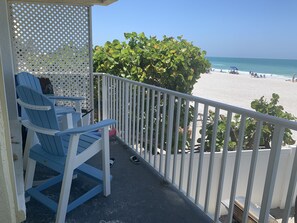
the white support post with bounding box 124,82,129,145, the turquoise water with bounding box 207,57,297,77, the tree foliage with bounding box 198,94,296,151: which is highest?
the white support post with bounding box 124,82,129,145

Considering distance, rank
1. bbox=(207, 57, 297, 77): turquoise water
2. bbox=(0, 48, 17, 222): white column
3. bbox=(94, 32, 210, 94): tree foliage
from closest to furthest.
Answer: bbox=(0, 48, 17, 222): white column, bbox=(94, 32, 210, 94): tree foliage, bbox=(207, 57, 297, 77): turquoise water

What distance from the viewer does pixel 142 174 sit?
2.90m

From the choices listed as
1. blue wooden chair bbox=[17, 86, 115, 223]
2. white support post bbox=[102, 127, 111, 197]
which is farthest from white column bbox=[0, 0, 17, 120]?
white support post bbox=[102, 127, 111, 197]

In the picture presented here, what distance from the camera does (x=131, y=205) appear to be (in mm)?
2295

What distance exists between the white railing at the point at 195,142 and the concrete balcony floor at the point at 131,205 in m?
0.12

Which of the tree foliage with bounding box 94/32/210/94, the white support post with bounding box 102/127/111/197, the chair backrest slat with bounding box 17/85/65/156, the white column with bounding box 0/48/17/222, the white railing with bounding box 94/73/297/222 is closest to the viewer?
the white column with bounding box 0/48/17/222

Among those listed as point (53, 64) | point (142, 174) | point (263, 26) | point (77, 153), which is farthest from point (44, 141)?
point (263, 26)

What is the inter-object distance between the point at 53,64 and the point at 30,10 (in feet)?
Answer: 3.11

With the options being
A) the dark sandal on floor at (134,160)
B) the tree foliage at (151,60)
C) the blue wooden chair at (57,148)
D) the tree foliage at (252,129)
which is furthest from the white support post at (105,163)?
the tree foliage at (151,60)

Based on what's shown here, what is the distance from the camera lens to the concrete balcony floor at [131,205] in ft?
6.90

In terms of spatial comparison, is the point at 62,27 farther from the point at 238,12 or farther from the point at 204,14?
the point at 238,12

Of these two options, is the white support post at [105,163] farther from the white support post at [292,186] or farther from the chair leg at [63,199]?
the white support post at [292,186]

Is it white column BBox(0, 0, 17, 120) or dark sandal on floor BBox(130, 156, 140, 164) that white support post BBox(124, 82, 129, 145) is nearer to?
dark sandal on floor BBox(130, 156, 140, 164)

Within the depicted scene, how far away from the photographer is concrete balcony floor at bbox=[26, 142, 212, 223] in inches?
82.8
